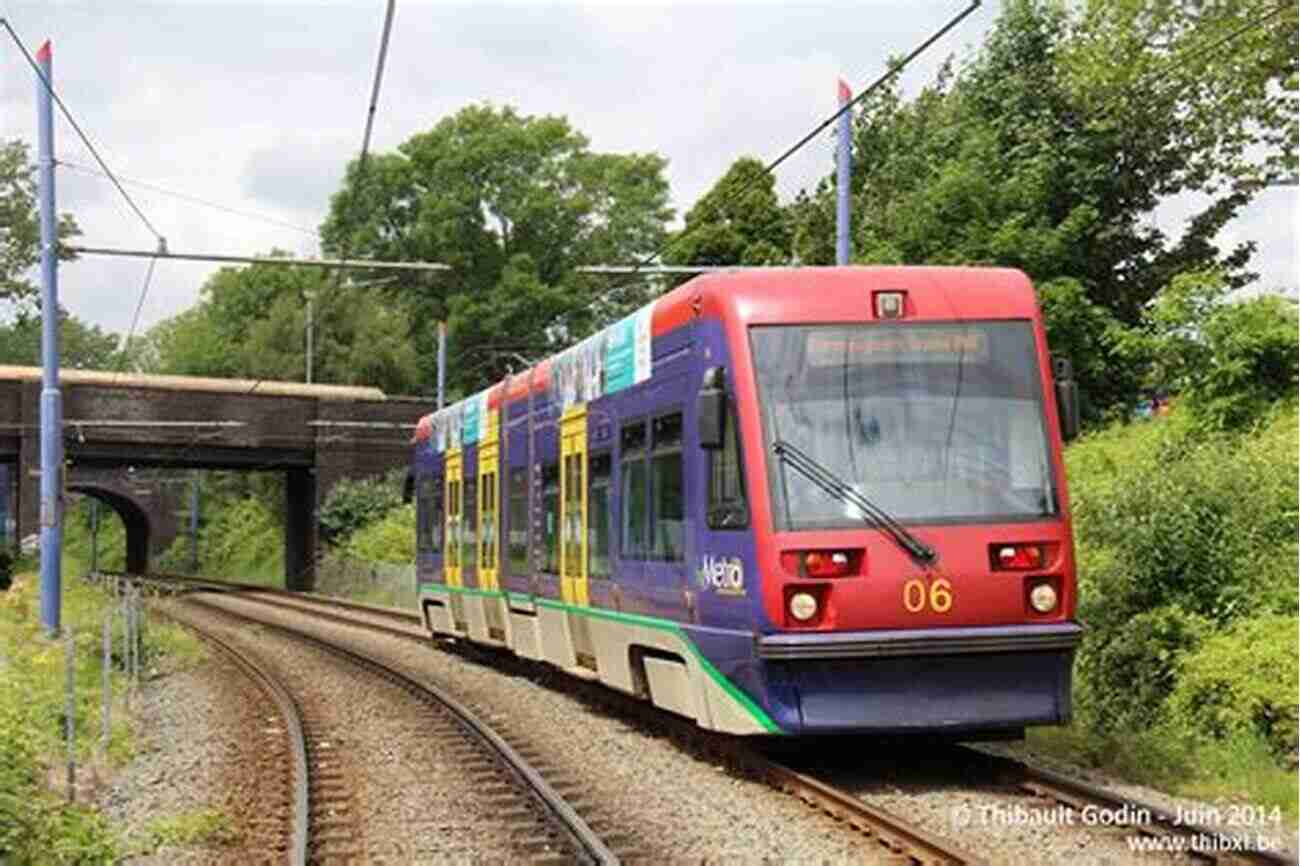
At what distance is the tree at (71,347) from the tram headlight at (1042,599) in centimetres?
10178

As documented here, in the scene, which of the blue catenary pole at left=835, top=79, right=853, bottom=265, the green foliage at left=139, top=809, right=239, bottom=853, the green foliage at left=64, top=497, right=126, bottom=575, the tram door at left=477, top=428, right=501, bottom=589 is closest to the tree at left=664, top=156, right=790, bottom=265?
the blue catenary pole at left=835, top=79, right=853, bottom=265

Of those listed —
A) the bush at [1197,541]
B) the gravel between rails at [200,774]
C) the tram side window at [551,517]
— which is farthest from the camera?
the tram side window at [551,517]

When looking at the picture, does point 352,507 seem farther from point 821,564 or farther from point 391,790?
point 821,564

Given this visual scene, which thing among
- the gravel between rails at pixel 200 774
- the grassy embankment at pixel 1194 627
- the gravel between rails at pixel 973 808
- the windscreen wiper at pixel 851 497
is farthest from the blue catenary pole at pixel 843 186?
the windscreen wiper at pixel 851 497

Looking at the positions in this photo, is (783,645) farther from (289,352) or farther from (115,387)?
(289,352)

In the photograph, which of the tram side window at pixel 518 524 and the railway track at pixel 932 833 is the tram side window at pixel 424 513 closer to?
the tram side window at pixel 518 524

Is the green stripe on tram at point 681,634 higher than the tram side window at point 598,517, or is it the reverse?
the tram side window at point 598,517

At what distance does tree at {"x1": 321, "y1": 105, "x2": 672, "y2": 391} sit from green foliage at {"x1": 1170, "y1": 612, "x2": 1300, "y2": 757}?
57644 mm

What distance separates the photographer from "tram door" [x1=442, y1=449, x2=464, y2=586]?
21500 mm

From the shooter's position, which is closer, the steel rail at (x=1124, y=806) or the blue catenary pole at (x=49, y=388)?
the steel rail at (x=1124, y=806)

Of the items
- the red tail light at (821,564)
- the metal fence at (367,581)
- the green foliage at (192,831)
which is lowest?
the green foliage at (192,831)

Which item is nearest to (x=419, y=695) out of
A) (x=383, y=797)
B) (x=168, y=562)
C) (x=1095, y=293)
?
(x=383, y=797)

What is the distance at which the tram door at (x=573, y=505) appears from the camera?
14.9 m

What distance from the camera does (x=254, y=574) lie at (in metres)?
70.1
